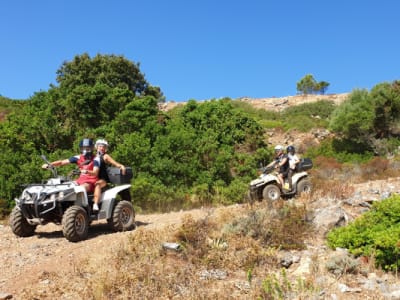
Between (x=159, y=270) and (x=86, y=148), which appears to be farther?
(x=86, y=148)

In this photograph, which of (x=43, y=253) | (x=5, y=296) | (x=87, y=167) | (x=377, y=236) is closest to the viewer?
(x=5, y=296)

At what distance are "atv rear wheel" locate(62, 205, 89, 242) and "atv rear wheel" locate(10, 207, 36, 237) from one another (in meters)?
1.17

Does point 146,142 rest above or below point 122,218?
above

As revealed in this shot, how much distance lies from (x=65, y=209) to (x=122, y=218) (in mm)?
1065

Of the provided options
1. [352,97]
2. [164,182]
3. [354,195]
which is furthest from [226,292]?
[352,97]

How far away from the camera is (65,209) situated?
774cm

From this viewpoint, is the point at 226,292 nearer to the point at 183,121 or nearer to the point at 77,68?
the point at 183,121

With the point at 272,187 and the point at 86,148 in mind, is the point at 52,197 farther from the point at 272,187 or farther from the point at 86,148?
the point at 272,187

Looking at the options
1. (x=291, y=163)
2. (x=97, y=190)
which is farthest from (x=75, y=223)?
(x=291, y=163)

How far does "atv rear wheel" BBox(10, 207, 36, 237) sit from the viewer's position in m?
7.82

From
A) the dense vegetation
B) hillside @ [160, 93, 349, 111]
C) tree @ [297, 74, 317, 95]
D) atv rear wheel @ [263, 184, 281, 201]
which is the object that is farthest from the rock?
tree @ [297, 74, 317, 95]

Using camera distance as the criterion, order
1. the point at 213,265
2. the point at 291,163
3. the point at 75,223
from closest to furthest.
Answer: the point at 213,265, the point at 75,223, the point at 291,163

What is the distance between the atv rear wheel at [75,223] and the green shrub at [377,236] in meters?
4.05

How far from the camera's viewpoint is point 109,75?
32.4 metres
